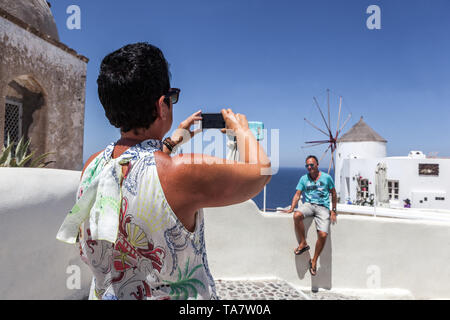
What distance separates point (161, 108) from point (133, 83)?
0.41ft

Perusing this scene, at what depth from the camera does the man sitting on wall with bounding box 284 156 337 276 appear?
4.39 meters

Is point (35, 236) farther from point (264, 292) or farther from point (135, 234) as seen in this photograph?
point (264, 292)

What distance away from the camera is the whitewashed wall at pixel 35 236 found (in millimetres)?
2424

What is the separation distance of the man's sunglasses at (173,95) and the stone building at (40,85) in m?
6.63

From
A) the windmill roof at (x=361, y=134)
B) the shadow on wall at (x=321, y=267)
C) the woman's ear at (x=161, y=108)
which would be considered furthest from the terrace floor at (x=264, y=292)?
the windmill roof at (x=361, y=134)

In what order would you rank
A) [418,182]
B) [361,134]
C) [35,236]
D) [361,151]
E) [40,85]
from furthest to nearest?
[361,134] → [361,151] → [418,182] → [40,85] → [35,236]

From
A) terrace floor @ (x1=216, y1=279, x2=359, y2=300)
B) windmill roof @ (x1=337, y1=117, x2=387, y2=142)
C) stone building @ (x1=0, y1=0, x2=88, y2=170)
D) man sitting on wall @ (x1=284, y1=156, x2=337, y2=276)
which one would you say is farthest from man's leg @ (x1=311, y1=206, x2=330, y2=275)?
windmill roof @ (x1=337, y1=117, x2=387, y2=142)

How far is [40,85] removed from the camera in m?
6.86

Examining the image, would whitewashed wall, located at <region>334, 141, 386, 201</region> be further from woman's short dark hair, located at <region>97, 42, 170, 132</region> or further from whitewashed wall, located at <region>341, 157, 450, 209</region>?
woman's short dark hair, located at <region>97, 42, 170, 132</region>

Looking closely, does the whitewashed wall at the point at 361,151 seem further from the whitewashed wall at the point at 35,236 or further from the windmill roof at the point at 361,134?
the whitewashed wall at the point at 35,236

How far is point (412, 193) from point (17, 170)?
26904 mm

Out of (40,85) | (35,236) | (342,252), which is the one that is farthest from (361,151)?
(35,236)

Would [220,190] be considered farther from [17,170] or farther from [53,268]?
[53,268]
